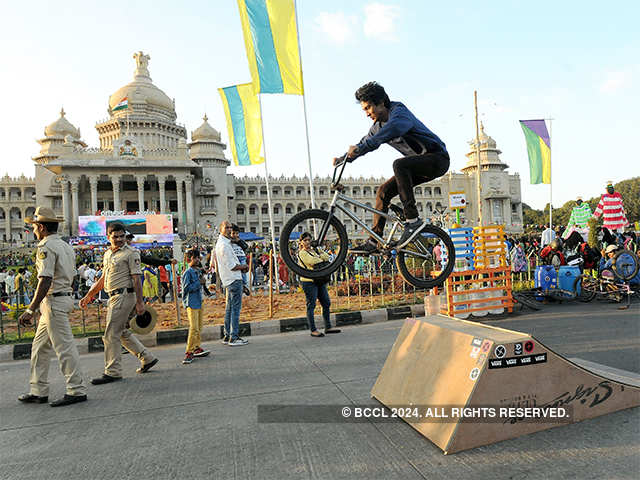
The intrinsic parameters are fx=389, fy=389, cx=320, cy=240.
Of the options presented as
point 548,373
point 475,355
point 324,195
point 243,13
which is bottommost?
point 548,373

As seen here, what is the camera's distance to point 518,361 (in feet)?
8.99

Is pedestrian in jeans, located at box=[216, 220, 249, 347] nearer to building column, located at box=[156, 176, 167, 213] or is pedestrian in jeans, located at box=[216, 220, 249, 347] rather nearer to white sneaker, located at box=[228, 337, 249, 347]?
white sneaker, located at box=[228, 337, 249, 347]

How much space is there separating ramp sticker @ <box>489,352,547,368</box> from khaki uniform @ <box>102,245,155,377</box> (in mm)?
4081

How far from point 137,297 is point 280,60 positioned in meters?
6.18

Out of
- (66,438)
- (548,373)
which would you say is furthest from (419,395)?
(66,438)

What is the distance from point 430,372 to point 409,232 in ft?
3.76

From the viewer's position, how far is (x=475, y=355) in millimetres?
2699

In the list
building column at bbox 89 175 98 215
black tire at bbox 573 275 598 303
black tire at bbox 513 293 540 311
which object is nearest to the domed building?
building column at bbox 89 175 98 215

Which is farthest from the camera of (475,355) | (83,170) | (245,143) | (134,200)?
(134,200)

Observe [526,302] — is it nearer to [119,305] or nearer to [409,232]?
[409,232]

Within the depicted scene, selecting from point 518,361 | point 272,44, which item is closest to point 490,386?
point 518,361

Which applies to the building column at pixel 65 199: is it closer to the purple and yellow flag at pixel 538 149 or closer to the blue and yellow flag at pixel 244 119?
the blue and yellow flag at pixel 244 119

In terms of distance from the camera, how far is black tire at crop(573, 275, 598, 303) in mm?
8656

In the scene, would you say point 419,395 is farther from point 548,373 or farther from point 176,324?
point 176,324
